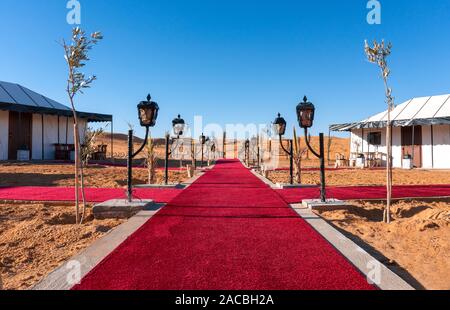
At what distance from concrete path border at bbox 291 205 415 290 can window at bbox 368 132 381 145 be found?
73.9ft

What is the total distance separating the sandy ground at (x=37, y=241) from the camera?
333 cm

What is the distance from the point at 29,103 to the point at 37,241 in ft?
77.2

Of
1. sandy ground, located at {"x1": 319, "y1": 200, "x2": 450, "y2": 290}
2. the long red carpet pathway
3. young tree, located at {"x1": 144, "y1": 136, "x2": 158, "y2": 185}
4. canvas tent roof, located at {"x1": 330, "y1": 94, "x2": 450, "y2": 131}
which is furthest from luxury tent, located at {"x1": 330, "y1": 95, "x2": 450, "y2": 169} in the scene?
the long red carpet pathway

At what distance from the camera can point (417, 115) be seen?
2303 centimetres

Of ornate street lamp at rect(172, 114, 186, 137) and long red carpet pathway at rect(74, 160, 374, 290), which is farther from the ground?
ornate street lamp at rect(172, 114, 186, 137)

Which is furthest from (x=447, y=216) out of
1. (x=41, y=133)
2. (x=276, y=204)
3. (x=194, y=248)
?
(x=41, y=133)

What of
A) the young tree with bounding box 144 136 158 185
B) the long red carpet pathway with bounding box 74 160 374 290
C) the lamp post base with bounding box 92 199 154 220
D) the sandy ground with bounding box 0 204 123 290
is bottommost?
the sandy ground with bounding box 0 204 123 290

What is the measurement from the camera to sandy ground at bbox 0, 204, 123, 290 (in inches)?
131

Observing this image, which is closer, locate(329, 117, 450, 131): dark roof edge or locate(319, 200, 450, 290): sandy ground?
locate(319, 200, 450, 290): sandy ground

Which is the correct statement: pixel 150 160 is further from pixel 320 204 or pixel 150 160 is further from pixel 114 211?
pixel 320 204

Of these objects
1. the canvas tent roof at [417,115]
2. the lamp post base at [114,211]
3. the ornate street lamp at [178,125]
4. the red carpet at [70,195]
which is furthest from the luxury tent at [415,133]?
the lamp post base at [114,211]

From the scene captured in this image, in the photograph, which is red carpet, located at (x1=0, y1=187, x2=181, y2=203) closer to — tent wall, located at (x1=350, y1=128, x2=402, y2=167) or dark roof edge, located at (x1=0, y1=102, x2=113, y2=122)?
dark roof edge, located at (x1=0, y1=102, x2=113, y2=122)

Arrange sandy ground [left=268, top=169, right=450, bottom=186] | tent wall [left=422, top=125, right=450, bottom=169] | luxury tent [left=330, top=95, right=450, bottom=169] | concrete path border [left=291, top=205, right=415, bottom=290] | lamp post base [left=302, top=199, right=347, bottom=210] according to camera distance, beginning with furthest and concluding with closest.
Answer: luxury tent [left=330, top=95, right=450, bottom=169], tent wall [left=422, top=125, right=450, bottom=169], sandy ground [left=268, top=169, right=450, bottom=186], lamp post base [left=302, top=199, right=347, bottom=210], concrete path border [left=291, top=205, right=415, bottom=290]

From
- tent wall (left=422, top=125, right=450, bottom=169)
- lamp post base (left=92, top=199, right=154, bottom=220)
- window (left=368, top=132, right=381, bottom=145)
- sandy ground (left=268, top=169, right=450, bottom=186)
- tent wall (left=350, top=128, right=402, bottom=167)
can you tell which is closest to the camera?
lamp post base (left=92, top=199, right=154, bottom=220)
